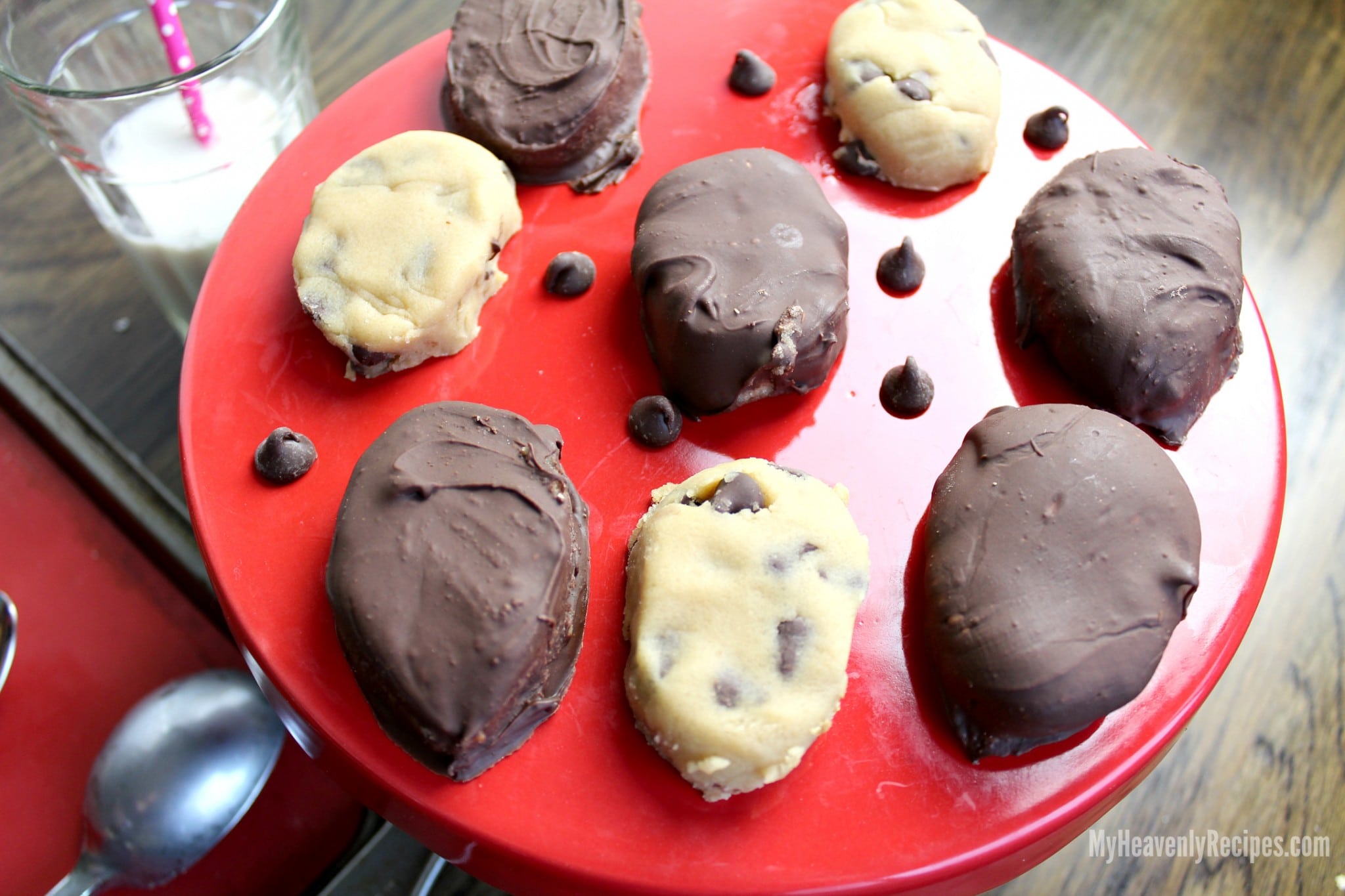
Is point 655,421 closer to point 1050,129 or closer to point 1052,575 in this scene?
point 1052,575

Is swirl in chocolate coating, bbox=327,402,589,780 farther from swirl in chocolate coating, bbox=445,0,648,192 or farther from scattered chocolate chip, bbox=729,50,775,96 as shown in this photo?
scattered chocolate chip, bbox=729,50,775,96

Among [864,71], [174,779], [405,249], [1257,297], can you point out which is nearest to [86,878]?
[174,779]

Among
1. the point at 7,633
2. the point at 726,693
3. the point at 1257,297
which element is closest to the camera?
the point at 726,693

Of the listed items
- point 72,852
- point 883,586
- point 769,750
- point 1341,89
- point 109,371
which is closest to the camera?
point 769,750

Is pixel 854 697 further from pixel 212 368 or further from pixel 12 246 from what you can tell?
pixel 12 246

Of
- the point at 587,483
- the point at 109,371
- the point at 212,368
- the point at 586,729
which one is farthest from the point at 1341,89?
the point at 109,371

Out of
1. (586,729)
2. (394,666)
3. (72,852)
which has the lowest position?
(72,852)

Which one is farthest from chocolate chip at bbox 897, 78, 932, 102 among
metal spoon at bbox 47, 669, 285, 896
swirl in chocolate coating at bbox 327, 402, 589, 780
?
metal spoon at bbox 47, 669, 285, 896
